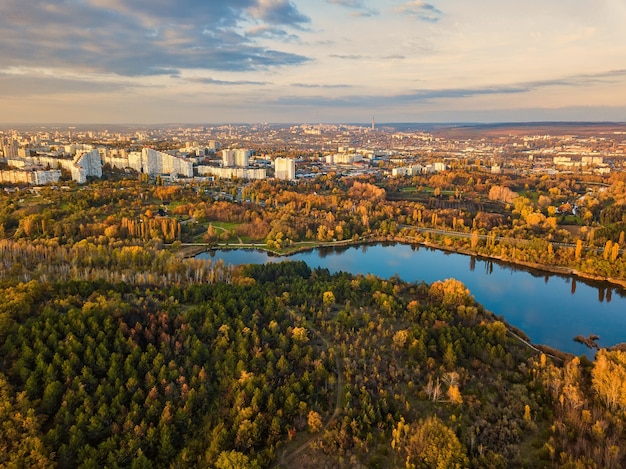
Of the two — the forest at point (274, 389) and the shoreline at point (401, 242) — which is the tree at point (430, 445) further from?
the shoreline at point (401, 242)

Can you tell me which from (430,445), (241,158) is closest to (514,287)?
(430,445)

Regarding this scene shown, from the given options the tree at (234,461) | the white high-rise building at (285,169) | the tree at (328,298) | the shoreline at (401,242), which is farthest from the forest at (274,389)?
the white high-rise building at (285,169)

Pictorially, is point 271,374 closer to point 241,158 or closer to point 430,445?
point 430,445

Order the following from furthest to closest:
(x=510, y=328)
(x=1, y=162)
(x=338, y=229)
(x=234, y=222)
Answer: (x=1, y=162), (x=234, y=222), (x=338, y=229), (x=510, y=328)

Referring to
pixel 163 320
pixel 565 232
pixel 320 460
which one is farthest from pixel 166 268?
pixel 565 232

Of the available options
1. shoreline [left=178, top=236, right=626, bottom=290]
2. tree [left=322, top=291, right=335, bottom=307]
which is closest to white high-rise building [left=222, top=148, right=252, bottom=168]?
shoreline [left=178, top=236, right=626, bottom=290]

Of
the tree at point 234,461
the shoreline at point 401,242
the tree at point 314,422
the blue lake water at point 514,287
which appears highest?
the tree at point 234,461

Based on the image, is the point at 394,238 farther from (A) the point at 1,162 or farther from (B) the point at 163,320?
(A) the point at 1,162

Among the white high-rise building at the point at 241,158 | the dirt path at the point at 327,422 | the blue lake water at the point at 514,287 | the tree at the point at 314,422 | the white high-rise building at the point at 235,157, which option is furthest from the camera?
the white high-rise building at the point at 241,158
